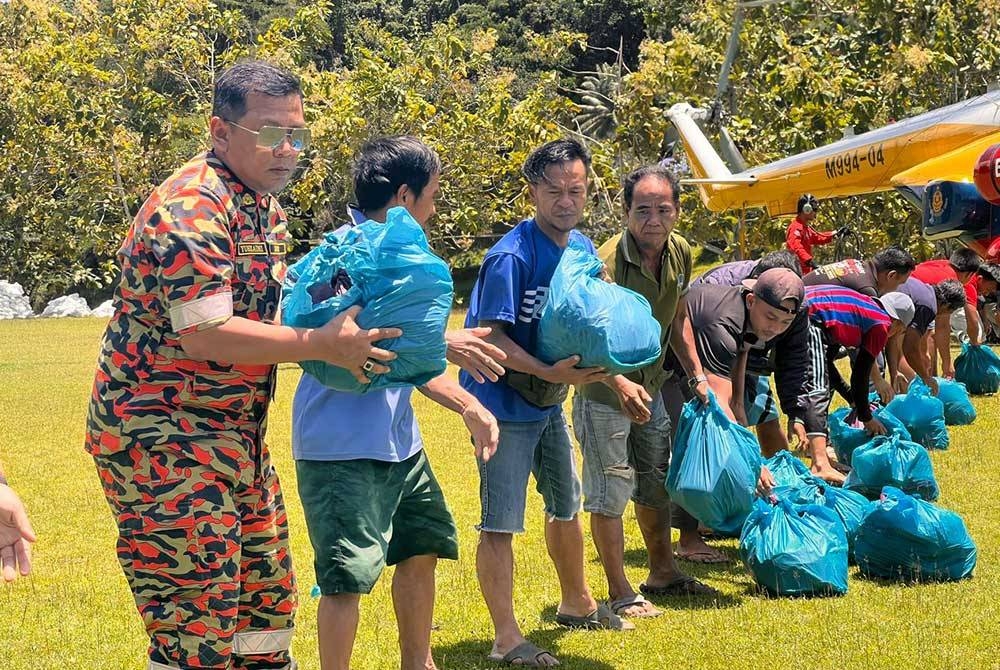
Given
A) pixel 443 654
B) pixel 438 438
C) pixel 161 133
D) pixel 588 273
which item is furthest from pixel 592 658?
pixel 161 133

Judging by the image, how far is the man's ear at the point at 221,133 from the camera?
3.27 m

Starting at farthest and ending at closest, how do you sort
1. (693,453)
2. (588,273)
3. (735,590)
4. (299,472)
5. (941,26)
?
(941,26) → (735,590) → (693,453) → (588,273) → (299,472)

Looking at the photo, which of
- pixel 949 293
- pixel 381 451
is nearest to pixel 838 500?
pixel 381 451

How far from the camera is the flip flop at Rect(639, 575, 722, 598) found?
18.7ft

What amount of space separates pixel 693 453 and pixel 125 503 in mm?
2815

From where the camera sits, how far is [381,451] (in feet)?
12.3

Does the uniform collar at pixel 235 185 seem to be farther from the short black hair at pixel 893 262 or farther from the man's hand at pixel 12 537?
the short black hair at pixel 893 262

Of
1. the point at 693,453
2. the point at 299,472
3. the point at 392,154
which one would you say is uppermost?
the point at 392,154

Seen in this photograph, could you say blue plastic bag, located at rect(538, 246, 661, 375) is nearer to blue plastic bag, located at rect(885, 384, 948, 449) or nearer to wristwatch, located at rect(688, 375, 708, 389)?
wristwatch, located at rect(688, 375, 708, 389)

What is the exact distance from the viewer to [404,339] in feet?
10.9

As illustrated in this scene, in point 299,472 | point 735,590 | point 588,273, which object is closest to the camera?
point 299,472

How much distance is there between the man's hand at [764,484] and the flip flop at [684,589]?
49cm

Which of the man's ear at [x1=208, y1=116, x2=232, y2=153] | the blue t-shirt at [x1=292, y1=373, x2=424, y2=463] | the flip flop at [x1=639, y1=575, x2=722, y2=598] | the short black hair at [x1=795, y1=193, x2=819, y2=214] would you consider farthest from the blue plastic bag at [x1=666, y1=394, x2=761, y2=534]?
the short black hair at [x1=795, y1=193, x2=819, y2=214]

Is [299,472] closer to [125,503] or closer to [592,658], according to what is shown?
[125,503]
